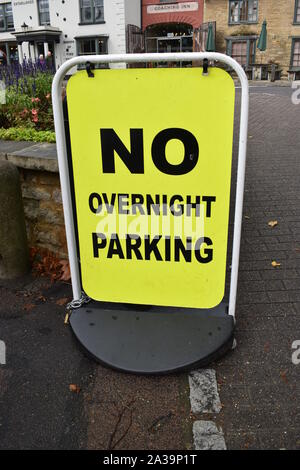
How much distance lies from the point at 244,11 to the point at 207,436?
109 feet

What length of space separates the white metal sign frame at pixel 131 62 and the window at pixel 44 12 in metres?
37.3

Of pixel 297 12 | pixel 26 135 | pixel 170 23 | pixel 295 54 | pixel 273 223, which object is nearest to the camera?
pixel 26 135

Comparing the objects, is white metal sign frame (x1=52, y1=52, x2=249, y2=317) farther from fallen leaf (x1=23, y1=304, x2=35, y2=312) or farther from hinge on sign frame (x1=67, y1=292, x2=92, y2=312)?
fallen leaf (x1=23, y1=304, x2=35, y2=312)

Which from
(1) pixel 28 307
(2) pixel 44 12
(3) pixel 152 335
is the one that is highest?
(2) pixel 44 12

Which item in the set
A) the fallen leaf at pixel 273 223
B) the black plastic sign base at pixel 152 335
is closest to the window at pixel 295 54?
the fallen leaf at pixel 273 223

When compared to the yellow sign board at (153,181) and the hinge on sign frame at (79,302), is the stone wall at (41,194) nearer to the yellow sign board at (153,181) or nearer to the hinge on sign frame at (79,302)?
the hinge on sign frame at (79,302)

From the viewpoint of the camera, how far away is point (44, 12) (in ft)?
116

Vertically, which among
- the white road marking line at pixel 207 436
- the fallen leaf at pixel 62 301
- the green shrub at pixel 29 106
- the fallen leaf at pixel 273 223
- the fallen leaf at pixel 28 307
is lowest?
the fallen leaf at pixel 28 307

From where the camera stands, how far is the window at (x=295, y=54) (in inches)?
1176

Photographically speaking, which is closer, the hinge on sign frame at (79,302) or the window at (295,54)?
the hinge on sign frame at (79,302)

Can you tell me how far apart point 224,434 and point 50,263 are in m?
2.32

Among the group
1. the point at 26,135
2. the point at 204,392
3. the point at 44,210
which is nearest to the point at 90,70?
the point at 44,210

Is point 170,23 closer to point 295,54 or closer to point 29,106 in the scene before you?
point 295,54

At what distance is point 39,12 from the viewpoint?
3538cm
